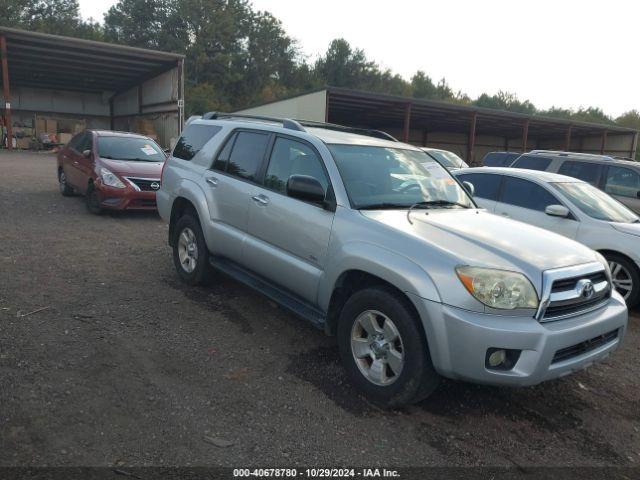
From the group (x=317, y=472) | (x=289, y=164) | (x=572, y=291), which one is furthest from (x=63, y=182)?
(x=572, y=291)

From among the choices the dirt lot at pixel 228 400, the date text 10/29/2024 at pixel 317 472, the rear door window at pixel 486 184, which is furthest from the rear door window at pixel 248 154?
the rear door window at pixel 486 184

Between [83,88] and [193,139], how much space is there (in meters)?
36.5

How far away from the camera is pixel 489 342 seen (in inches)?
117

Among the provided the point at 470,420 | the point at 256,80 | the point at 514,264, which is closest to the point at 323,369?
the point at 470,420

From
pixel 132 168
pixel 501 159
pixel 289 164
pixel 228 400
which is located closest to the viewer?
pixel 228 400

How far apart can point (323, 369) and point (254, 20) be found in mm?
60027

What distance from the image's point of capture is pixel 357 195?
154 inches

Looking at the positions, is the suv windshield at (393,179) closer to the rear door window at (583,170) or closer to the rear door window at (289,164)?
the rear door window at (289,164)

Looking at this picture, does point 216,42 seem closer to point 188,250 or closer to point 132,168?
point 132,168

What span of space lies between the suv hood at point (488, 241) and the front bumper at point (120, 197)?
6.70m

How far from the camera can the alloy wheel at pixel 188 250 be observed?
5.55 metres

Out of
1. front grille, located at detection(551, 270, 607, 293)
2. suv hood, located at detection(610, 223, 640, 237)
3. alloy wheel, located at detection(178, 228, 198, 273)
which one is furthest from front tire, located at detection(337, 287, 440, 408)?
suv hood, located at detection(610, 223, 640, 237)

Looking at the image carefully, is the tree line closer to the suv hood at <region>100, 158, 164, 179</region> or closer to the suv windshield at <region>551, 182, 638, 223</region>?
the suv hood at <region>100, 158, 164, 179</region>

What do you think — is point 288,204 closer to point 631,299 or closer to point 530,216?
point 530,216
